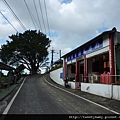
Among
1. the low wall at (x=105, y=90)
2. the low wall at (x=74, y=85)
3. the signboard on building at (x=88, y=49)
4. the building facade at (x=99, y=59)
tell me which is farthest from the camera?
the low wall at (x=74, y=85)

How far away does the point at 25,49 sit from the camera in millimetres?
54188

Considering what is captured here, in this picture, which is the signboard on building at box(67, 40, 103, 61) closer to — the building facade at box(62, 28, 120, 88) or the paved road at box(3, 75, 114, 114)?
the building facade at box(62, 28, 120, 88)

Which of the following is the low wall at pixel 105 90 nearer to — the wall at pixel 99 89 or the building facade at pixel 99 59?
the wall at pixel 99 89

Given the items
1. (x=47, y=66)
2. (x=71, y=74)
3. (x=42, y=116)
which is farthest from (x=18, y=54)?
(x=42, y=116)

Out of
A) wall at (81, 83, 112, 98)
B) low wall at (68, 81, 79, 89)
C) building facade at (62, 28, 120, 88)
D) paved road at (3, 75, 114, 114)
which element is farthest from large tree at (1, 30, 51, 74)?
paved road at (3, 75, 114, 114)

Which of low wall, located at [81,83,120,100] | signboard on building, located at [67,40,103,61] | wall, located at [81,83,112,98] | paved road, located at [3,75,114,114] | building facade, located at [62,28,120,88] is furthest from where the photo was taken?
signboard on building, located at [67,40,103,61]

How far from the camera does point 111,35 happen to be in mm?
15578

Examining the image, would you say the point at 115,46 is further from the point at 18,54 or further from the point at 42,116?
the point at 18,54

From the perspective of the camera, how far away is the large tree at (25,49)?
2136 inches

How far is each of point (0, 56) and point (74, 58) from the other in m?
36.4

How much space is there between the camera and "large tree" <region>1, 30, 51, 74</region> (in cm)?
5425

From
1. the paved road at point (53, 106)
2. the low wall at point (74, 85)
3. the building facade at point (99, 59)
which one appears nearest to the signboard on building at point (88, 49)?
the building facade at point (99, 59)

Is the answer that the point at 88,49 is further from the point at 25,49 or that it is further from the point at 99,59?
the point at 25,49

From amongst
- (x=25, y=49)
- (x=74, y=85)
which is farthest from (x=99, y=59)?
(x=25, y=49)
